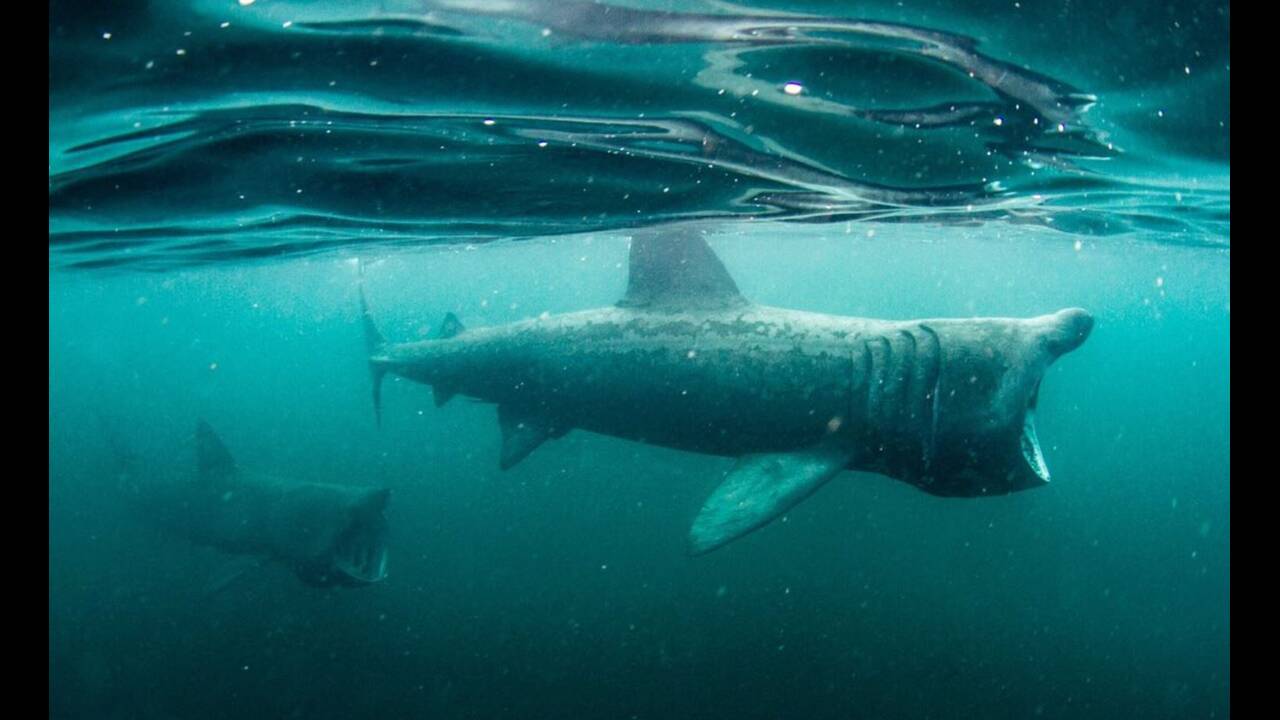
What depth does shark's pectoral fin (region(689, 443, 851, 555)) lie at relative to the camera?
22.0 feet

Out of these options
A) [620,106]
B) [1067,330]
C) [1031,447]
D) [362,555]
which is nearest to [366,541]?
[362,555]

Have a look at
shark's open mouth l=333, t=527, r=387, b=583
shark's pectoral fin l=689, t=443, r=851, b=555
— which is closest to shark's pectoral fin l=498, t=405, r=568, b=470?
shark's open mouth l=333, t=527, r=387, b=583

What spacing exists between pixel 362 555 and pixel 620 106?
325 inches

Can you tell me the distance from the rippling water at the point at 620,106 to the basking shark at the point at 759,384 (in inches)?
86.6

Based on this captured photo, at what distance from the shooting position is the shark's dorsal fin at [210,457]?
14.0 meters

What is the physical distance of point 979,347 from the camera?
7.11m

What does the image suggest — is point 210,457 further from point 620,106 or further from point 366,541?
point 620,106

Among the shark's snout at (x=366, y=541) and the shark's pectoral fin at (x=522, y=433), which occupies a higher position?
A: the shark's pectoral fin at (x=522, y=433)

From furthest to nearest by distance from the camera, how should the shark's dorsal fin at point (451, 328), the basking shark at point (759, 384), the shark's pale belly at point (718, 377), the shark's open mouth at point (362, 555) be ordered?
the shark's dorsal fin at point (451, 328)
the shark's open mouth at point (362, 555)
the shark's pale belly at point (718, 377)
the basking shark at point (759, 384)

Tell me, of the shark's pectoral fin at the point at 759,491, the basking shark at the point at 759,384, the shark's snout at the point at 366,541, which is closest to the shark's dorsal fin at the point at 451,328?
the basking shark at the point at 759,384

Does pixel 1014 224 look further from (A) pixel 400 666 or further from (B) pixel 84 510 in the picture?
(B) pixel 84 510

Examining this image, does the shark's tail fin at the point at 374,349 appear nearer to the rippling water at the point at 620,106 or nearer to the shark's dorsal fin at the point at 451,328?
the shark's dorsal fin at the point at 451,328

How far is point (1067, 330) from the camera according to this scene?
7215mm
